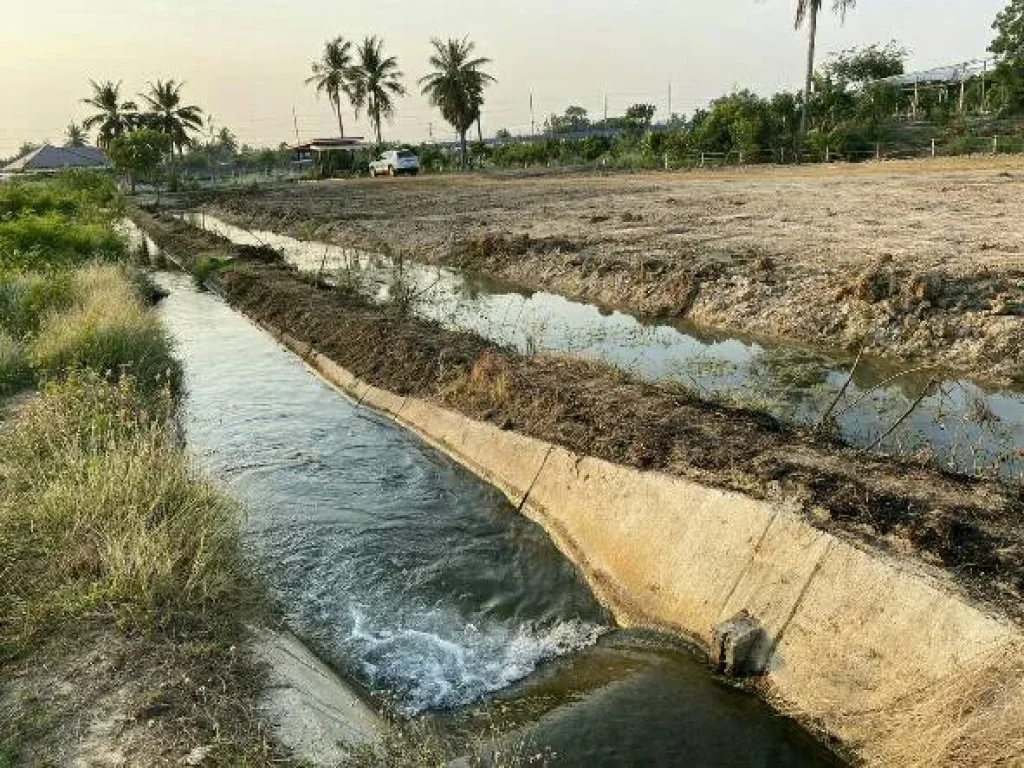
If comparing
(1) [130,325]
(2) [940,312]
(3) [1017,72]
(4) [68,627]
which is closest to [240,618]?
(4) [68,627]

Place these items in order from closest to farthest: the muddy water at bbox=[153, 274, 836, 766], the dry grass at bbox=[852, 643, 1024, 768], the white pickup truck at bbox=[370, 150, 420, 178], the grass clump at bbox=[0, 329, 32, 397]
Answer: the dry grass at bbox=[852, 643, 1024, 768] → the muddy water at bbox=[153, 274, 836, 766] → the grass clump at bbox=[0, 329, 32, 397] → the white pickup truck at bbox=[370, 150, 420, 178]

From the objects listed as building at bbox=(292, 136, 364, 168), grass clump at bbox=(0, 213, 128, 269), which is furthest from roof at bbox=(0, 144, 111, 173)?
grass clump at bbox=(0, 213, 128, 269)

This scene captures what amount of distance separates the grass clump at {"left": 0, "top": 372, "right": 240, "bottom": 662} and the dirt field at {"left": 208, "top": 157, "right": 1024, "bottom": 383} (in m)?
10.5

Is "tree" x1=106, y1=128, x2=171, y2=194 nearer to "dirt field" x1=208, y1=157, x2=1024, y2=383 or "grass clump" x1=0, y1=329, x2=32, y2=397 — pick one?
"dirt field" x1=208, y1=157, x2=1024, y2=383

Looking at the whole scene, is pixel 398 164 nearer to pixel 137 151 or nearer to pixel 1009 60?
pixel 137 151

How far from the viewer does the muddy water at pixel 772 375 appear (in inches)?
382

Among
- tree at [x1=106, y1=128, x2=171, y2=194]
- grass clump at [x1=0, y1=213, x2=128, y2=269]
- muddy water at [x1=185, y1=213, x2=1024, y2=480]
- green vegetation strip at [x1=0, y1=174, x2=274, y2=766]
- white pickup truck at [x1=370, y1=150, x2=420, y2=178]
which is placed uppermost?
tree at [x1=106, y1=128, x2=171, y2=194]

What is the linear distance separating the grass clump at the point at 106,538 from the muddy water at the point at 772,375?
21.5 feet

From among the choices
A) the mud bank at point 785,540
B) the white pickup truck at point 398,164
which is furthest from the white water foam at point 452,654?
the white pickup truck at point 398,164

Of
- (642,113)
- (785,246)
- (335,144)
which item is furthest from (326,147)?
(785,246)

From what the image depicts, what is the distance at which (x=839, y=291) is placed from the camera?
577 inches

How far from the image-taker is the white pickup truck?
223 ft

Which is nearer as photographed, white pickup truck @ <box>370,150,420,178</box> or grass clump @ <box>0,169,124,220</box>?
grass clump @ <box>0,169,124,220</box>

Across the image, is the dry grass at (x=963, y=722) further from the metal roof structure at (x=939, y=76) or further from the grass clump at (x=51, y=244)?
the metal roof structure at (x=939, y=76)
